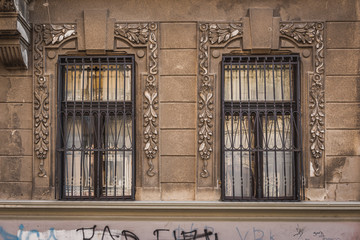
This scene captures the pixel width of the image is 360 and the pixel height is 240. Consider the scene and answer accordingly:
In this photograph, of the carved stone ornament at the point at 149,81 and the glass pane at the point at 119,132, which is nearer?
the carved stone ornament at the point at 149,81

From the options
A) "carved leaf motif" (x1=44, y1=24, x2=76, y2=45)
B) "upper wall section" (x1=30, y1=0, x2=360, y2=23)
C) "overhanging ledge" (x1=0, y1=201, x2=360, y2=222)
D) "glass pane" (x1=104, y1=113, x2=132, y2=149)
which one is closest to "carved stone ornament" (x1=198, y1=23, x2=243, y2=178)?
"upper wall section" (x1=30, y1=0, x2=360, y2=23)

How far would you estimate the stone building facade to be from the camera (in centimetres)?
525

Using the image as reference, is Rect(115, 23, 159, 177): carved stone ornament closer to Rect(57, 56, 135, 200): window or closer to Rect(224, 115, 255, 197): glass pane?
Rect(57, 56, 135, 200): window

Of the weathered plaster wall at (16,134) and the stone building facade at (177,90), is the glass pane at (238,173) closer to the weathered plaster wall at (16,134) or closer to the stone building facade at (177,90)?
the stone building facade at (177,90)

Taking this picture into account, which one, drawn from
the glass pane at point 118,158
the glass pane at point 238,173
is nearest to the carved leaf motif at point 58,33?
the glass pane at point 118,158

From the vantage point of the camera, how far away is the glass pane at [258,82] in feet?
17.9

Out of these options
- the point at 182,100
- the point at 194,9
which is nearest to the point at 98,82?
the point at 182,100

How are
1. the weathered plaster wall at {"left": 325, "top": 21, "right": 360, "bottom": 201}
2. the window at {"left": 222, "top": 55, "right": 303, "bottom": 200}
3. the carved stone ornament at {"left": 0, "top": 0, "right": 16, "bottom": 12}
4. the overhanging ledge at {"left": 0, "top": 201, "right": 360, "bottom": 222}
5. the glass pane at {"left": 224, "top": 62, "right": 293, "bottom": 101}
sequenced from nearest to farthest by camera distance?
the carved stone ornament at {"left": 0, "top": 0, "right": 16, "bottom": 12}, the overhanging ledge at {"left": 0, "top": 201, "right": 360, "bottom": 222}, the weathered plaster wall at {"left": 325, "top": 21, "right": 360, "bottom": 201}, the window at {"left": 222, "top": 55, "right": 303, "bottom": 200}, the glass pane at {"left": 224, "top": 62, "right": 293, "bottom": 101}

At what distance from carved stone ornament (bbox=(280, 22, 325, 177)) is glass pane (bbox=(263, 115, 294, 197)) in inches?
14.3

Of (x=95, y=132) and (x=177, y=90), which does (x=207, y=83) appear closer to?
(x=177, y=90)

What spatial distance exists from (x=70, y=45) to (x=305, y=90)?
3872 mm

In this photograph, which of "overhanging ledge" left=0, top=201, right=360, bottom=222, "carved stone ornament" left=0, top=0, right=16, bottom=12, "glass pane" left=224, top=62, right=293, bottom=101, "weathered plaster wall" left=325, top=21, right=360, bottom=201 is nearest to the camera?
"carved stone ornament" left=0, top=0, right=16, bottom=12

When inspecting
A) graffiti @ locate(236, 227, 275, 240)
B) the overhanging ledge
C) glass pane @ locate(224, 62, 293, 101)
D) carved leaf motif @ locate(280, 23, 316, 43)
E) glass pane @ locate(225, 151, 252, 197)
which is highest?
carved leaf motif @ locate(280, 23, 316, 43)

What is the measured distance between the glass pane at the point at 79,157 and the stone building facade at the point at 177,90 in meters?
0.15
